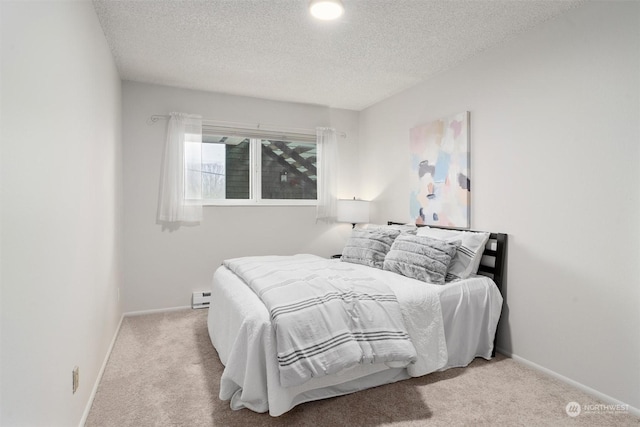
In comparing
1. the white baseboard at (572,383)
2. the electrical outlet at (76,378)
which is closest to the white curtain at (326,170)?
the white baseboard at (572,383)

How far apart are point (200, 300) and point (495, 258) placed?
10.3 feet

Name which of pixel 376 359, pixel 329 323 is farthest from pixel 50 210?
pixel 376 359

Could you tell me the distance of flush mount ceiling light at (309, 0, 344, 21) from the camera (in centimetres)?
223

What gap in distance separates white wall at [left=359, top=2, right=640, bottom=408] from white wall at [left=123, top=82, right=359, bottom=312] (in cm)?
222

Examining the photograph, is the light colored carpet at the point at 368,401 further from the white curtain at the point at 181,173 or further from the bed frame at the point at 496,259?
the white curtain at the point at 181,173

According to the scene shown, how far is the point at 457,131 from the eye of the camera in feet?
11.1

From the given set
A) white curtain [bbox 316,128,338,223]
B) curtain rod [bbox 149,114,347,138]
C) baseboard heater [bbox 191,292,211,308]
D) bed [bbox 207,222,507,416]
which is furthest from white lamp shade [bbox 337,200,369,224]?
baseboard heater [bbox 191,292,211,308]

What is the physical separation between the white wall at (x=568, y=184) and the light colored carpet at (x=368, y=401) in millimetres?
282

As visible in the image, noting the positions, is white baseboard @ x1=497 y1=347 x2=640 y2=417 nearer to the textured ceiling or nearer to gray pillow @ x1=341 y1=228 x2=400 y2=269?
gray pillow @ x1=341 y1=228 x2=400 y2=269

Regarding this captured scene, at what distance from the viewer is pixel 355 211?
4.57m

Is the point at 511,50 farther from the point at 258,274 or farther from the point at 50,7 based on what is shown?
the point at 50,7

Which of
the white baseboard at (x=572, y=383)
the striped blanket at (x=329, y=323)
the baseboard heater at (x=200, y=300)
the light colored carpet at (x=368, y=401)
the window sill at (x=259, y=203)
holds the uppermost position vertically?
the window sill at (x=259, y=203)

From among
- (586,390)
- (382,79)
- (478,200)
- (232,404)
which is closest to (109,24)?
(382,79)

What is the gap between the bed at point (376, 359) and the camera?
2.00 m
